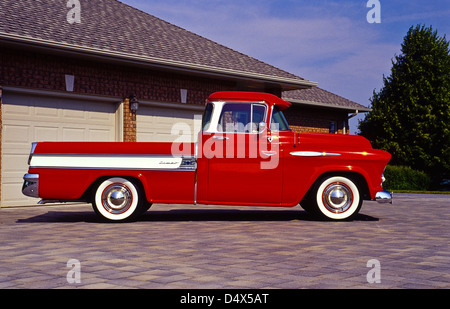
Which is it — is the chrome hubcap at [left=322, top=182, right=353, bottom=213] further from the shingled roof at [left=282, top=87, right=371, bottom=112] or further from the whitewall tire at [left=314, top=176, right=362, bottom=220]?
the shingled roof at [left=282, top=87, right=371, bottom=112]

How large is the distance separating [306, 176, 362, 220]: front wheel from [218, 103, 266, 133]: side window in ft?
5.00

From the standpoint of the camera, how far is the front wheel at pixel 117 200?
923 centimetres

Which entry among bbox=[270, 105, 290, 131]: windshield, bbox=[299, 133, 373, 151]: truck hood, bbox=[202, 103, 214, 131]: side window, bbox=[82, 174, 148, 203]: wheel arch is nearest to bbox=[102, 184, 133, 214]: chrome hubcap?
bbox=[82, 174, 148, 203]: wheel arch

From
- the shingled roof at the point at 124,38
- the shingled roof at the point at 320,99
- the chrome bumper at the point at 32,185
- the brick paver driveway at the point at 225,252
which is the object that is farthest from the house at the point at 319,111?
the chrome bumper at the point at 32,185

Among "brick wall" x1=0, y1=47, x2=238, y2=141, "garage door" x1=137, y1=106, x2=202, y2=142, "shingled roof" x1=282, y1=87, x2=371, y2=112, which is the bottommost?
"garage door" x1=137, y1=106, x2=202, y2=142

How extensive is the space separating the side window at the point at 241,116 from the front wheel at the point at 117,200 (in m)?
1.83

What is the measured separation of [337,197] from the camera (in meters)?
9.42

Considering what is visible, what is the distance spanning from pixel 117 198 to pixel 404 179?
19.6m

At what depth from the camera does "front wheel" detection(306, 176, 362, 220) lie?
9.38 m

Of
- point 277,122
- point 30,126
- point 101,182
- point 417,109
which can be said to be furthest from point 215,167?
point 417,109

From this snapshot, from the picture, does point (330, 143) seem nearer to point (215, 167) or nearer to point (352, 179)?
point (352, 179)

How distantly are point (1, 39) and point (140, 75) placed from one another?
3.95 metres
